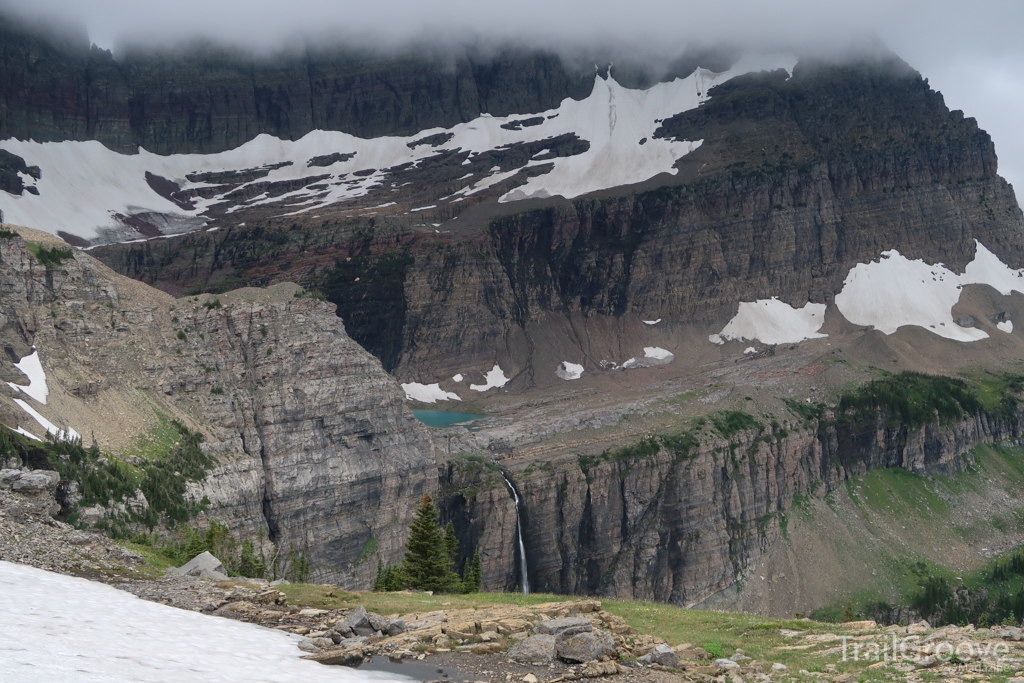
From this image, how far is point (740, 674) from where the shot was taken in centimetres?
2953

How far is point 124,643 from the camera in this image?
2784 cm

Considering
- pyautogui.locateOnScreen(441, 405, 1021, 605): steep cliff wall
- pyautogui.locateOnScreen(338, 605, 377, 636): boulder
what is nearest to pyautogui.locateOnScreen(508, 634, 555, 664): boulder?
pyautogui.locateOnScreen(338, 605, 377, 636): boulder

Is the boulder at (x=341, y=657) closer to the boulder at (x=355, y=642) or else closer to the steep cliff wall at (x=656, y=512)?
the boulder at (x=355, y=642)

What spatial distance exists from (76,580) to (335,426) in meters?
65.4

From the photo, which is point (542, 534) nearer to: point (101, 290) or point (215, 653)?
point (101, 290)

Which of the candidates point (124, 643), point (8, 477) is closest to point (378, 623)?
point (124, 643)

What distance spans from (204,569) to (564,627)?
17492mm

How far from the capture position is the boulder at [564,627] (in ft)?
100

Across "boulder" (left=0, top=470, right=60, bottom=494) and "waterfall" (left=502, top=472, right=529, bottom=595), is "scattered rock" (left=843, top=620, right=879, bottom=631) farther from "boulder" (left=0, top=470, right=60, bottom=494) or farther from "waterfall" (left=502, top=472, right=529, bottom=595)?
"waterfall" (left=502, top=472, right=529, bottom=595)

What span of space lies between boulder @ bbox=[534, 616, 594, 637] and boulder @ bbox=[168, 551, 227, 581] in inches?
585

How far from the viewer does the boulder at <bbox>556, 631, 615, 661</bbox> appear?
28.9m

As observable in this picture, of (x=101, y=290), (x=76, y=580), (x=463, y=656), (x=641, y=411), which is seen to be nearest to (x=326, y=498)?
(x=101, y=290)

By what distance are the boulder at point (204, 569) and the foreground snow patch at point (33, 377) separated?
3330 centimetres

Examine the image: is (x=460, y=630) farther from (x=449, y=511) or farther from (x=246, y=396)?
(x=449, y=511)
